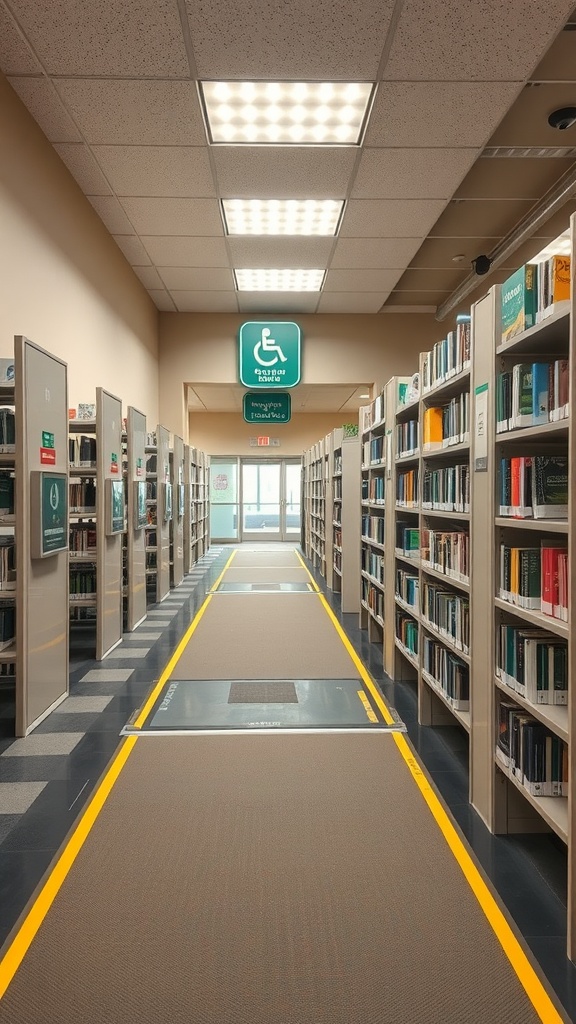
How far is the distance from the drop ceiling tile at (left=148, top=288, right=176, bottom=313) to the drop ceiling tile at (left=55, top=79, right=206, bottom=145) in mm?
4306

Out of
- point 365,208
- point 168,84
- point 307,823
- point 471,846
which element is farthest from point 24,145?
point 471,846

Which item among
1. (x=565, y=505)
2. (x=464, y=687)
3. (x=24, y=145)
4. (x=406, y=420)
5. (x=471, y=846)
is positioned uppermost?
(x=24, y=145)

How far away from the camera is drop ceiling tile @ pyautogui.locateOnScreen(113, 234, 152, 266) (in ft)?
25.2

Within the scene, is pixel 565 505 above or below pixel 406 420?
below

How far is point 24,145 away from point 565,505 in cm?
502

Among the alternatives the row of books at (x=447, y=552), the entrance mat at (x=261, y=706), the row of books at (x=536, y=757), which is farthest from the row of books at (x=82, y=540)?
the row of books at (x=536, y=757)

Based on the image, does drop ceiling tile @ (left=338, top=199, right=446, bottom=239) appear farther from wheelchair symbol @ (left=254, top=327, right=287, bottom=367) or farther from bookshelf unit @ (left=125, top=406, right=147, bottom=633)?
bookshelf unit @ (left=125, top=406, right=147, bottom=633)

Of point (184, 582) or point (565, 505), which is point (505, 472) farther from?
point (184, 582)

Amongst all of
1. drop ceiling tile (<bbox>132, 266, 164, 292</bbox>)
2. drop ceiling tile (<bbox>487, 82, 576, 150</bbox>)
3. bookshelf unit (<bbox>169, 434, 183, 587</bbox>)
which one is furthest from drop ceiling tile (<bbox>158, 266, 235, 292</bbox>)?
drop ceiling tile (<bbox>487, 82, 576, 150</bbox>)

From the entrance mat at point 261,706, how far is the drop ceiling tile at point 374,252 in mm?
5347

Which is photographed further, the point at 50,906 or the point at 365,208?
the point at 365,208

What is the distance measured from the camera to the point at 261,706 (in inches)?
164

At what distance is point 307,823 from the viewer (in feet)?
8.87

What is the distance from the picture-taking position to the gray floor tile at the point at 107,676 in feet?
15.9
